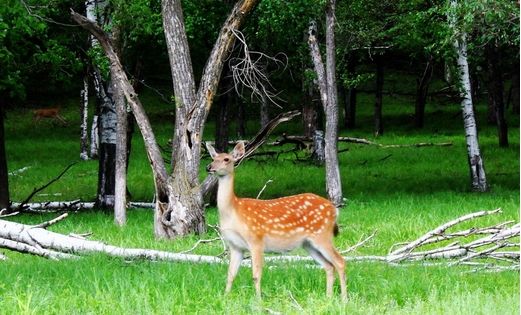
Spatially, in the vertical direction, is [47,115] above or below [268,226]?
above

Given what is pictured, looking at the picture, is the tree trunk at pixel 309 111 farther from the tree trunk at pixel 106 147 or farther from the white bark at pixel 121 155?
the white bark at pixel 121 155

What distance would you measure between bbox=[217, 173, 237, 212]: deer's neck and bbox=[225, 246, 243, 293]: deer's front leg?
427mm

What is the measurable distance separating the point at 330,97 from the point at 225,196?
13573mm

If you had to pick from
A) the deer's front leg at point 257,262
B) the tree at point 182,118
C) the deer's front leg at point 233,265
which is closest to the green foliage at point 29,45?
the tree at point 182,118

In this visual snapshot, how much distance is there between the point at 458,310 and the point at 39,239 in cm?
614

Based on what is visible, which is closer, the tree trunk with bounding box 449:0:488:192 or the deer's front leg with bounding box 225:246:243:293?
the deer's front leg with bounding box 225:246:243:293

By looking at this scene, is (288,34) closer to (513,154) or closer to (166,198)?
(166,198)

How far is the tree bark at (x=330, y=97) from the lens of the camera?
73.0ft

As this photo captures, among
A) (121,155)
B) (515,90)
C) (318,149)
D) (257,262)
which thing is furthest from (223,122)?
(515,90)

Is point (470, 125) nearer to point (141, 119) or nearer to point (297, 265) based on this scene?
point (141, 119)

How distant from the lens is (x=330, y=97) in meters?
22.9

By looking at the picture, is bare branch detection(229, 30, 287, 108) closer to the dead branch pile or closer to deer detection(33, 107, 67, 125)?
the dead branch pile

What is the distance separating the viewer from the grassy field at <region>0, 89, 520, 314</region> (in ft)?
28.9

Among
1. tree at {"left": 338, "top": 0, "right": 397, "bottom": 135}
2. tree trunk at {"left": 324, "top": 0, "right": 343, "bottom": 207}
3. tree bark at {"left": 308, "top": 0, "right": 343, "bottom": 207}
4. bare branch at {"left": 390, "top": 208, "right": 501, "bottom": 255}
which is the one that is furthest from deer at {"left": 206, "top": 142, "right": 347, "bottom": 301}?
tree at {"left": 338, "top": 0, "right": 397, "bottom": 135}
